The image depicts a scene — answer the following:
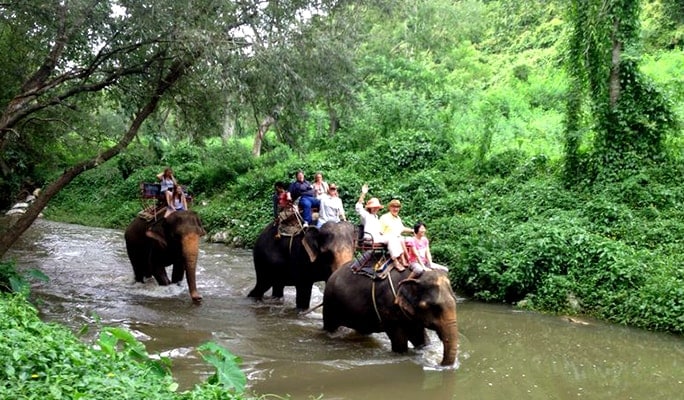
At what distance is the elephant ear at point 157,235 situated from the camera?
13.0 meters

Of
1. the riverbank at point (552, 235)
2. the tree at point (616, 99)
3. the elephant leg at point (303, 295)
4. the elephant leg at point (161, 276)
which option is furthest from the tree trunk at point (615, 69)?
the elephant leg at point (161, 276)

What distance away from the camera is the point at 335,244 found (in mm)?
11352

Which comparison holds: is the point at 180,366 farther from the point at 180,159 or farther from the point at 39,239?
the point at 180,159

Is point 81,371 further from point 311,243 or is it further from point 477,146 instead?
point 477,146

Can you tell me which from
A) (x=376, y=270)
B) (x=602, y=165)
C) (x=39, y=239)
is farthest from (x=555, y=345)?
(x=39, y=239)

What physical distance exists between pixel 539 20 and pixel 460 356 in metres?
29.0

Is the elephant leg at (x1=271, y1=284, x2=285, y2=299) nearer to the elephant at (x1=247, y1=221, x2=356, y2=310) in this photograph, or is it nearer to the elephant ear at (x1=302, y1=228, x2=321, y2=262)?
the elephant at (x1=247, y1=221, x2=356, y2=310)

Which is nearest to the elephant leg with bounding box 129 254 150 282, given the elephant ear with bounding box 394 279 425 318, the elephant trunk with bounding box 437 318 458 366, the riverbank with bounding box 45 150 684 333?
the riverbank with bounding box 45 150 684 333

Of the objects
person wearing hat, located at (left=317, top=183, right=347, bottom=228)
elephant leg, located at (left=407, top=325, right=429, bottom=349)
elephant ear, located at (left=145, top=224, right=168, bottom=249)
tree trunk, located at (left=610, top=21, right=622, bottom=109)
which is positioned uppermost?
tree trunk, located at (left=610, top=21, right=622, bottom=109)

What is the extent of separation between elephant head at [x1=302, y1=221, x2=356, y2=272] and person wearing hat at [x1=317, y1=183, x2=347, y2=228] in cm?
66

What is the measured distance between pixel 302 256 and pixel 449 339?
13.7 ft

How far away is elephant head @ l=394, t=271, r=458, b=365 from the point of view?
27.7 ft

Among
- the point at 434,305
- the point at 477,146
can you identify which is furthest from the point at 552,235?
the point at 477,146

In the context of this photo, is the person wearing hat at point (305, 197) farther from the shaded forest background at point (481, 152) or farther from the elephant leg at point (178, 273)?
the elephant leg at point (178, 273)
